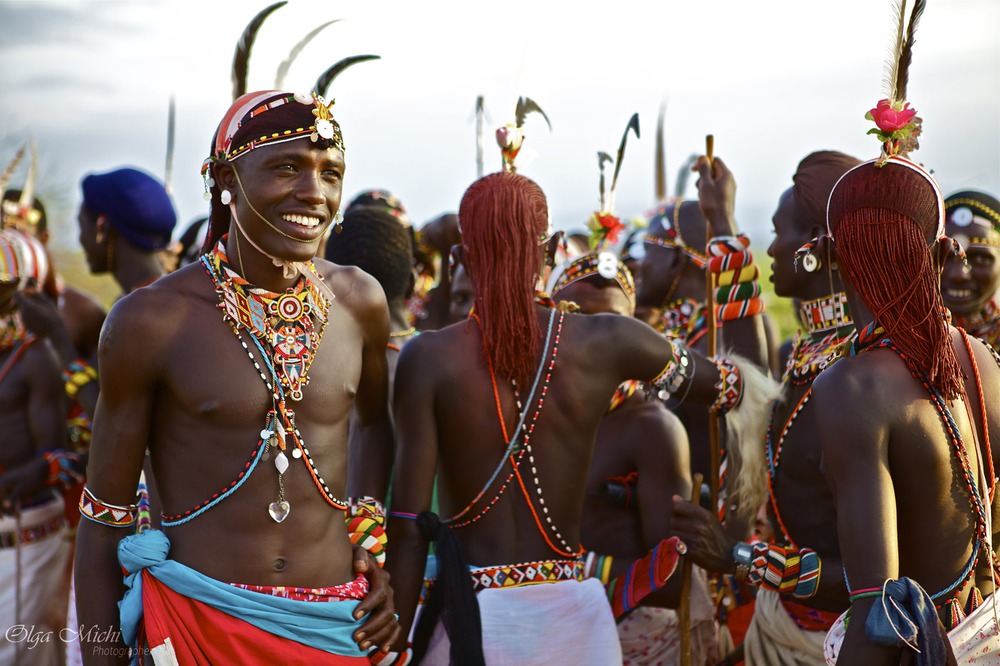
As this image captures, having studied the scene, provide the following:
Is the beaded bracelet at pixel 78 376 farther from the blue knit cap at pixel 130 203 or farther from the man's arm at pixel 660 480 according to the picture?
the man's arm at pixel 660 480

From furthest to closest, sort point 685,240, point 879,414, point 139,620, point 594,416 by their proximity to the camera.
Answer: point 685,240
point 594,416
point 139,620
point 879,414

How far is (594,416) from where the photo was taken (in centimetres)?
370

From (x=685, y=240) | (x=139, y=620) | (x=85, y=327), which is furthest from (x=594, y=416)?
(x=85, y=327)

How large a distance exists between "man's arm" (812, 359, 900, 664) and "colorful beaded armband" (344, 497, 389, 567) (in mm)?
1500

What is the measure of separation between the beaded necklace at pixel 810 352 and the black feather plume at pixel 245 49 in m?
2.41

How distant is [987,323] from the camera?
5.96 m

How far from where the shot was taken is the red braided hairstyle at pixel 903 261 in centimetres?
296

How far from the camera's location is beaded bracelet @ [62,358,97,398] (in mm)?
5508

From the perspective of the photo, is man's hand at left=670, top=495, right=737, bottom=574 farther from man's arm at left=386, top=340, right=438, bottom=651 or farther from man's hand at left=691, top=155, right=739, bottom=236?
man's hand at left=691, top=155, right=739, bottom=236

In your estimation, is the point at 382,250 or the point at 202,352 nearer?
the point at 202,352

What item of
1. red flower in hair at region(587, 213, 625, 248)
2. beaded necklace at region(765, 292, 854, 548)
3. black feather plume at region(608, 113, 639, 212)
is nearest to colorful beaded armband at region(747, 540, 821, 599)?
beaded necklace at region(765, 292, 854, 548)

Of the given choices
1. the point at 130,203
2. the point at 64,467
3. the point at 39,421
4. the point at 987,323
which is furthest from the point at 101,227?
the point at 987,323

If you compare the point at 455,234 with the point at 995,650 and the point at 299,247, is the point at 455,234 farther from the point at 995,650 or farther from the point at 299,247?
the point at 995,650

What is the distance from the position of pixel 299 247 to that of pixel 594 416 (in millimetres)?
1247
